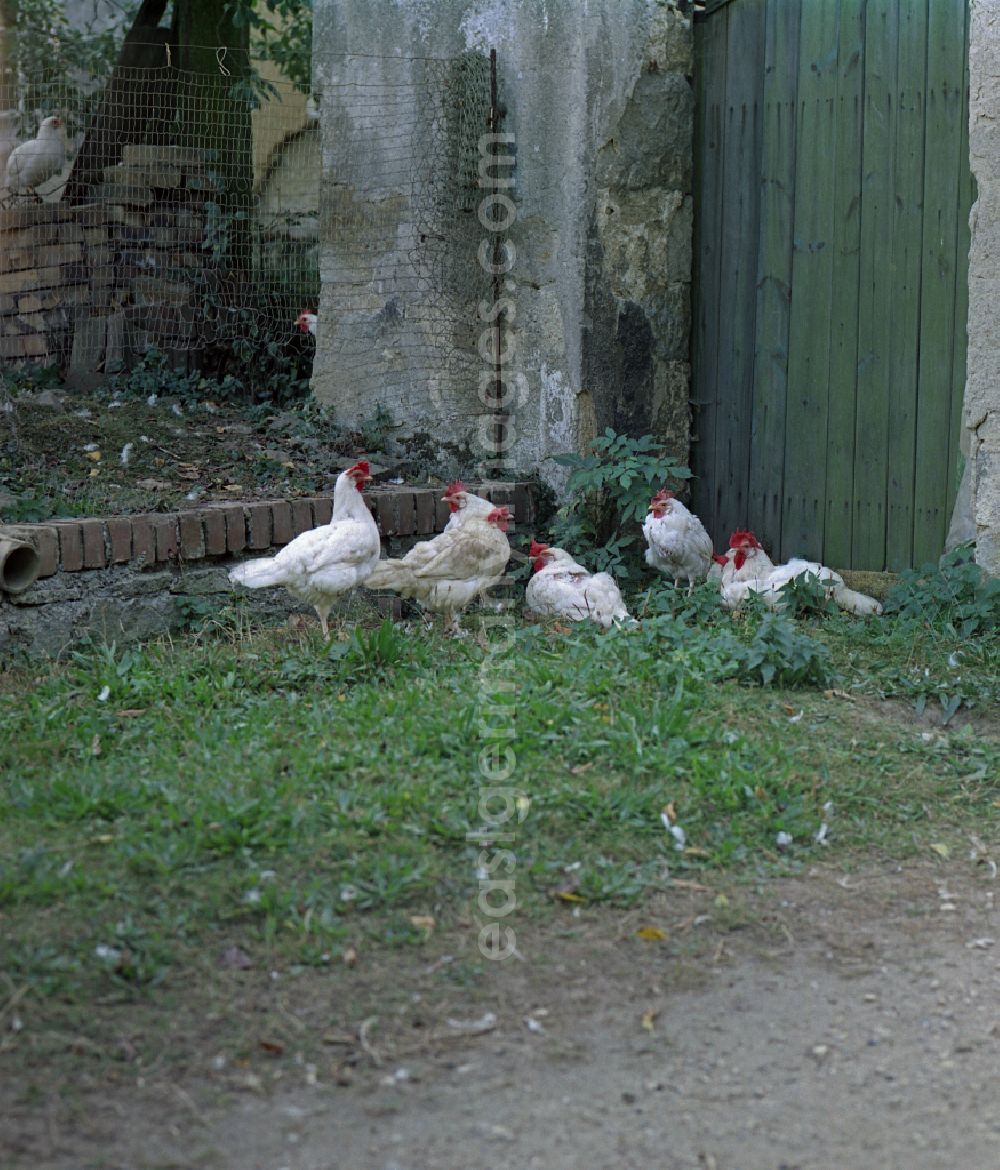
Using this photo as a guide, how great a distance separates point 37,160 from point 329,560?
185 inches

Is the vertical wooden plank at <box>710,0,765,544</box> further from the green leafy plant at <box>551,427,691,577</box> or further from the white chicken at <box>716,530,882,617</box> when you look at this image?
the white chicken at <box>716,530,882,617</box>

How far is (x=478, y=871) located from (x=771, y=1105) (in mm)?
1010

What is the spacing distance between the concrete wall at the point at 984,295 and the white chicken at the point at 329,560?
242 cm

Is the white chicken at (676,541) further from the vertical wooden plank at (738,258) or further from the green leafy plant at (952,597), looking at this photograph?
the green leafy plant at (952,597)

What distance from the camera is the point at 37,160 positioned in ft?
28.2

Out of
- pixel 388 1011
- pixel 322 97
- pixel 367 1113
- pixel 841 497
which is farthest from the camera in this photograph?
pixel 322 97

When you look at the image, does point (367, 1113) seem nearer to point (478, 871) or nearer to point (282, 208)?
point (478, 871)

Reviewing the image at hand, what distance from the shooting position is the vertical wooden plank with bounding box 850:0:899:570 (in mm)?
5922

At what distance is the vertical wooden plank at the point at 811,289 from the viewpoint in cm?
610

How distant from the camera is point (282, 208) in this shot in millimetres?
9531

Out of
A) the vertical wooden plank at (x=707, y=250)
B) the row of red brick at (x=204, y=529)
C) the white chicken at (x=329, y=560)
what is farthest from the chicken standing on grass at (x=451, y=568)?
the vertical wooden plank at (x=707, y=250)

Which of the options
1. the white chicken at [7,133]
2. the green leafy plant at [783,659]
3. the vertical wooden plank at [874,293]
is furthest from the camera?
the white chicken at [7,133]

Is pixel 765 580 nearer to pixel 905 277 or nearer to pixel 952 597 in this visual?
pixel 952 597

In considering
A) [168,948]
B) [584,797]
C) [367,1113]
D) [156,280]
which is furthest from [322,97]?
[367,1113]
